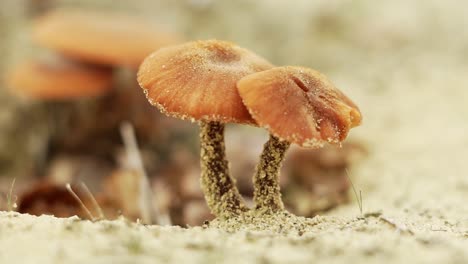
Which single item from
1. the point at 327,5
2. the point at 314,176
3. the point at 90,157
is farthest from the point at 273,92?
the point at 327,5

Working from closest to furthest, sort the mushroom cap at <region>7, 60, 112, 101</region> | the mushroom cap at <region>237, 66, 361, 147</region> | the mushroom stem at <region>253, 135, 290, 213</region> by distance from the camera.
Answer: the mushroom cap at <region>237, 66, 361, 147</region> < the mushroom stem at <region>253, 135, 290, 213</region> < the mushroom cap at <region>7, 60, 112, 101</region>

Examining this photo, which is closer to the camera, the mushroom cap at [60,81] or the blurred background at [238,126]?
the blurred background at [238,126]

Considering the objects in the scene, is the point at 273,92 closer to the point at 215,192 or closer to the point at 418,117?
the point at 215,192

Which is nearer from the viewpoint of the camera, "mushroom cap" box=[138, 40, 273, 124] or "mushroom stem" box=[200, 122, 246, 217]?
"mushroom cap" box=[138, 40, 273, 124]

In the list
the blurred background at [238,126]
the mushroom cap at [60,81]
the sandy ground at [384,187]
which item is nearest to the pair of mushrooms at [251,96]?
the sandy ground at [384,187]

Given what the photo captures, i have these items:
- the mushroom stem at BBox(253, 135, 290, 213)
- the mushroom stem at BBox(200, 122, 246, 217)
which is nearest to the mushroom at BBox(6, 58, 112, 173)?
the mushroom stem at BBox(200, 122, 246, 217)

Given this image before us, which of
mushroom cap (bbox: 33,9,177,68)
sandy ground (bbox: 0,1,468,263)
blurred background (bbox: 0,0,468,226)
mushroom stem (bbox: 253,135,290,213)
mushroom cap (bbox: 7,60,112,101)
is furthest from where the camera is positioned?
mushroom cap (bbox: 7,60,112,101)

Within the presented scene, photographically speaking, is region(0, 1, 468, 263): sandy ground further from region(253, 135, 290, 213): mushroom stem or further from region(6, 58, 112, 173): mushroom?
region(6, 58, 112, 173): mushroom

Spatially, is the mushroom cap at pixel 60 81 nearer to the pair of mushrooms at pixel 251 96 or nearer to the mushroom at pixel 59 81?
the mushroom at pixel 59 81
